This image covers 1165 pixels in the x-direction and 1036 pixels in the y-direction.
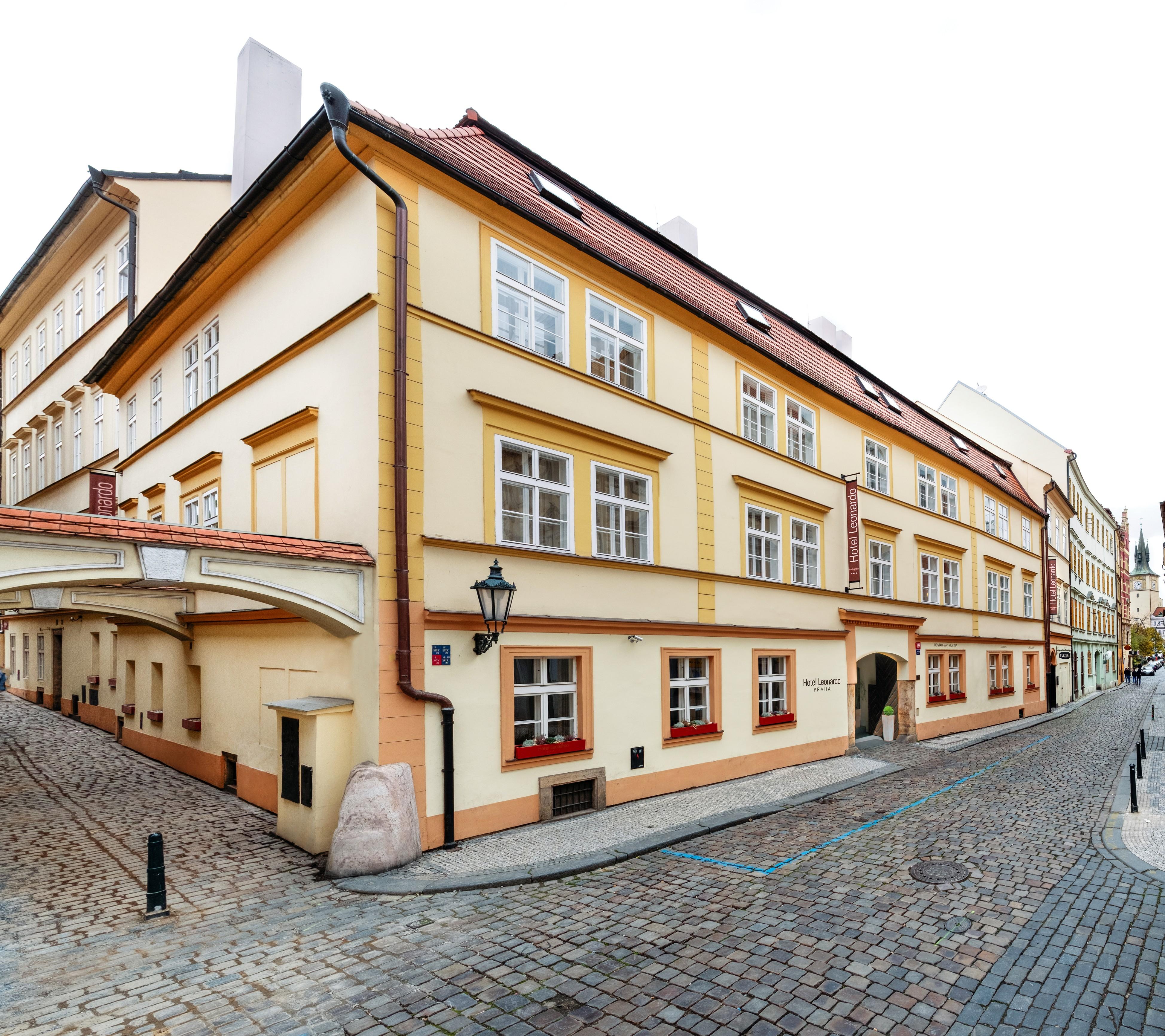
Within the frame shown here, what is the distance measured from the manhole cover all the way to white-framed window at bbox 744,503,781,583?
7.31 meters

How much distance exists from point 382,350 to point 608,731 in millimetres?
6746

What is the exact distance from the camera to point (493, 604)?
9.93m

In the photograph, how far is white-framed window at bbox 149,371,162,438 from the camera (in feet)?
54.6

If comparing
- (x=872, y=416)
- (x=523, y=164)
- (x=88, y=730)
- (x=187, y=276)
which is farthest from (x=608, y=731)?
(x=88, y=730)

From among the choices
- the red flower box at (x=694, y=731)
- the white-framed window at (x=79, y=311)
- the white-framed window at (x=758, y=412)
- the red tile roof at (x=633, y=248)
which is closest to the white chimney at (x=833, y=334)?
the red tile roof at (x=633, y=248)

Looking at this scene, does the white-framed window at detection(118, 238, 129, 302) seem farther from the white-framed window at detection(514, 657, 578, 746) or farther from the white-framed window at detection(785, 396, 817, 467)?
the white-framed window at detection(785, 396, 817, 467)

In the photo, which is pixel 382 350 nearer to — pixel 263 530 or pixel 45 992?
pixel 263 530

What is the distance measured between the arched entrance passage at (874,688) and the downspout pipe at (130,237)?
22.1m

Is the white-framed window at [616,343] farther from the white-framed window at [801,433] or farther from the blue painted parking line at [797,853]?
the blue painted parking line at [797,853]

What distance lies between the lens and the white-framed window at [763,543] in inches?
635

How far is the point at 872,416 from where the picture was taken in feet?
68.3

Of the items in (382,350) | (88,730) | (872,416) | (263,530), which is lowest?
(88,730)

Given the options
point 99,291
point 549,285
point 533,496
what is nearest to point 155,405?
point 99,291

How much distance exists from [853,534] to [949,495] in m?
9.25
